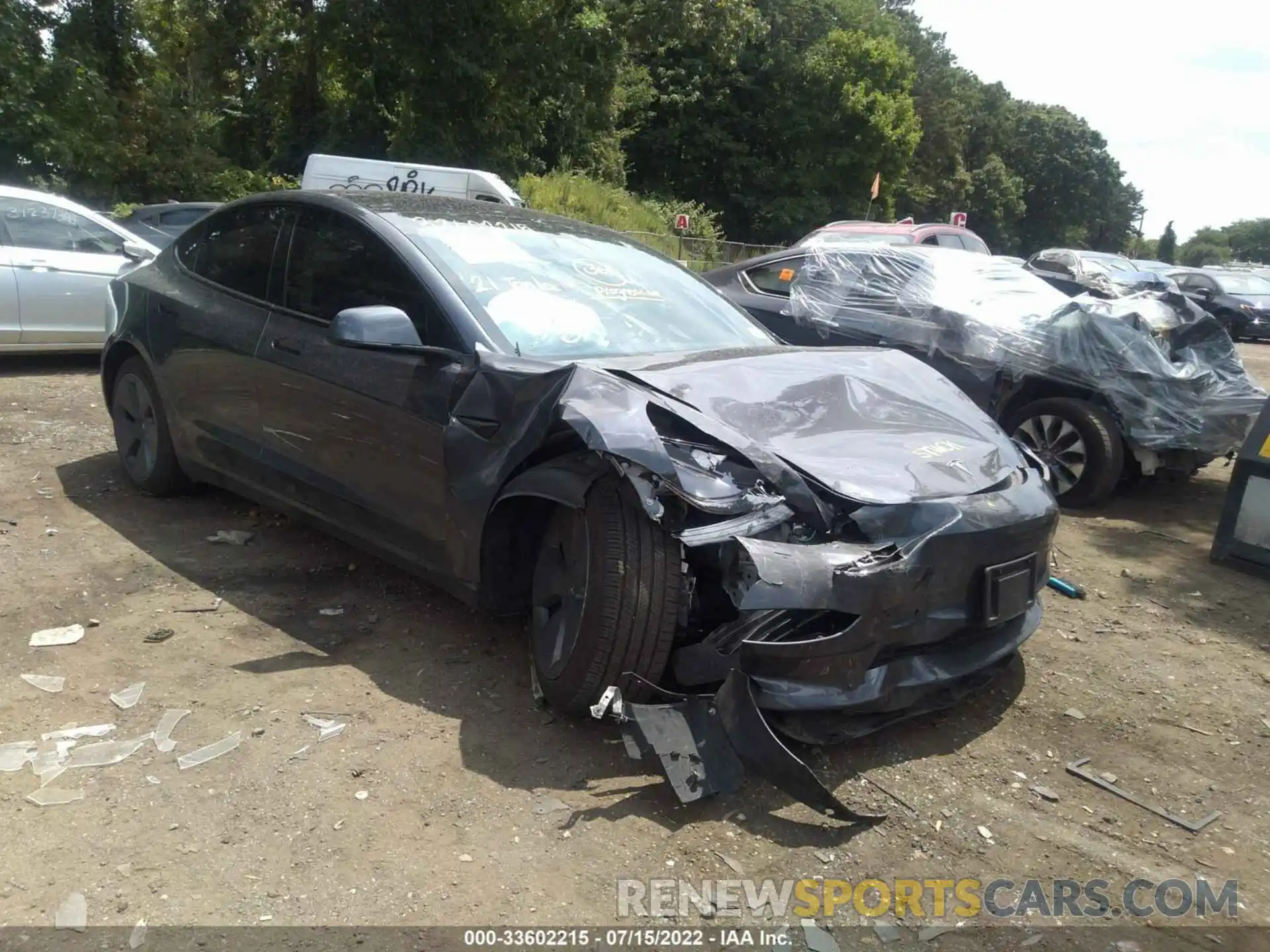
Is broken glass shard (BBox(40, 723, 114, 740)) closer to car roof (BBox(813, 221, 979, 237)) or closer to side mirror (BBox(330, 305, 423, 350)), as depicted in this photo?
side mirror (BBox(330, 305, 423, 350))

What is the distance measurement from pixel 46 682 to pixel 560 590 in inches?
71.4

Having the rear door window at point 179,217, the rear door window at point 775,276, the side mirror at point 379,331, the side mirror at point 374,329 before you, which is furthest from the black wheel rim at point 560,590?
the rear door window at point 179,217

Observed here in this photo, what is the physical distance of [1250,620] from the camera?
4738mm

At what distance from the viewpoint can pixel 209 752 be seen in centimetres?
316

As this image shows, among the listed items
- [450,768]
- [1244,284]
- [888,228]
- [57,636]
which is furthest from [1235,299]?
[57,636]

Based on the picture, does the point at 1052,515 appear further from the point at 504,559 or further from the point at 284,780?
the point at 284,780

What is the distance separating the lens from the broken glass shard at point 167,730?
3.17m

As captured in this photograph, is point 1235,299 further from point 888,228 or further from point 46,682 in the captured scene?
point 46,682

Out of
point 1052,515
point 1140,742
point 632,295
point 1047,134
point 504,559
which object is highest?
point 1047,134

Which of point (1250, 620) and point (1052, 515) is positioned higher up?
point (1052, 515)

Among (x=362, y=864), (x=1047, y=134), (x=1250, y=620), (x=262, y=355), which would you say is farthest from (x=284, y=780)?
(x=1047, y=134)

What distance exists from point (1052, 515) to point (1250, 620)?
189 cm

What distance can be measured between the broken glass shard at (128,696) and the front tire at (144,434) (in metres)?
1.94

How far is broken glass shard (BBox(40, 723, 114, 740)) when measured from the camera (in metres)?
3.21
